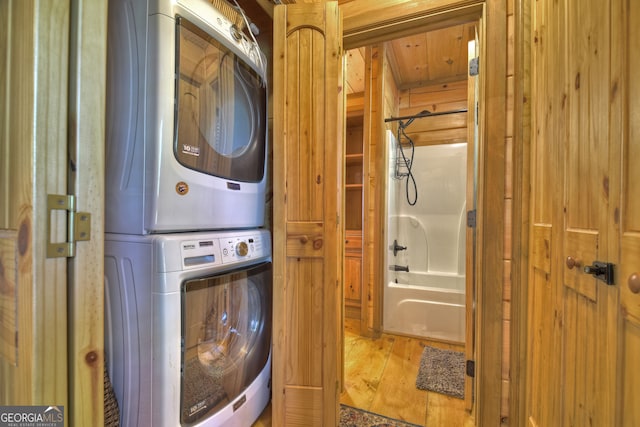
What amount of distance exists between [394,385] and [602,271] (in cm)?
138

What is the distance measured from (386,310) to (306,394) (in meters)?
1.33

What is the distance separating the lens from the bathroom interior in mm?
2102

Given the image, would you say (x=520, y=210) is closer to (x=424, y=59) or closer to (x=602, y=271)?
(x=602, y=271)

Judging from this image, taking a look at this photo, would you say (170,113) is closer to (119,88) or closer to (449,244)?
(119,88)

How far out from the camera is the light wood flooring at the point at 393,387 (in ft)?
4.41

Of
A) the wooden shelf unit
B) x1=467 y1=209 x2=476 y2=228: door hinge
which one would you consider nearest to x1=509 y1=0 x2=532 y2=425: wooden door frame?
x1=467 y1=209 x2=476 y2=228: door hinge

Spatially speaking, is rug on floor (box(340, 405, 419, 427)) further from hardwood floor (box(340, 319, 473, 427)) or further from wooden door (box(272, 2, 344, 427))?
wooden door (box(272, 2, 344, 427))

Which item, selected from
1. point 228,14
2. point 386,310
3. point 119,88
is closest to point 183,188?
point 119,88

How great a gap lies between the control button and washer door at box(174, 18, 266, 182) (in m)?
0.27

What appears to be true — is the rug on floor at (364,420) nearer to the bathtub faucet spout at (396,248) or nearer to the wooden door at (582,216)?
the wooden door at (582,216)

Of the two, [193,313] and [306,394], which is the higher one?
[193,313]

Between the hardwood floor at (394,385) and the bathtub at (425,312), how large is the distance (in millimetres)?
86

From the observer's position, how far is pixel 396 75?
279cm

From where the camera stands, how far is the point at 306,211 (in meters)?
1.20
